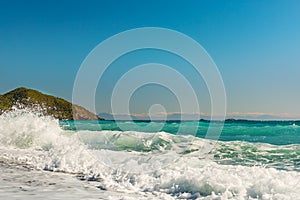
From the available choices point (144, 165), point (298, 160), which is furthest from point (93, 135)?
point (298, 160)

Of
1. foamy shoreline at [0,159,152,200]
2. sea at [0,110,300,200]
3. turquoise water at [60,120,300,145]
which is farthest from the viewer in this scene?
turquoise water at [60,120,300,145]

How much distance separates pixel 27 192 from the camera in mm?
6121

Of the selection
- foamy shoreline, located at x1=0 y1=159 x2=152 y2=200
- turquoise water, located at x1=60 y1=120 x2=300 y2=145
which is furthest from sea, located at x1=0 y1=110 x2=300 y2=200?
turquoise water, located at x1=60 y1=120 x2=300 y2=145

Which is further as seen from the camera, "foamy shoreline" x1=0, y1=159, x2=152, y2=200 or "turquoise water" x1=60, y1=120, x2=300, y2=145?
"turquoise water" x1=60, y1=120, x2=300, y2=145

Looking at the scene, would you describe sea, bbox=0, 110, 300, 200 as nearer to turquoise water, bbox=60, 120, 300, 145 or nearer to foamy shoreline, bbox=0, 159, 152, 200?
foamy shoreline, bbox=0, 159, 152, 200

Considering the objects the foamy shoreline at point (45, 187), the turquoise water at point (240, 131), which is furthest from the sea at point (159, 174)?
the turquoise water at point (240, 131)

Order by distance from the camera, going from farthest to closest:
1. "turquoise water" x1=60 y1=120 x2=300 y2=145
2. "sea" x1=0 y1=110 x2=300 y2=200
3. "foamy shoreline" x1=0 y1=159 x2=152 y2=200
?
"turquoise water" x1=60 y1=120 x2=300 y2=145 < "sea" x1=0 y1=110 x2=300 y2=200 < "foamy shoreline" x1=0 y1=159 x2=152 y2=200

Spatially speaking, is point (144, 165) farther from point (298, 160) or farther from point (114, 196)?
point (298, 160)

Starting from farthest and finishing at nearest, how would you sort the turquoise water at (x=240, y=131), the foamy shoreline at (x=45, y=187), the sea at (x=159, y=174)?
1. the turquoise water at (x=240, y=131)
2. the sea at (x=159, y=174)
3. the foamy shoreline at (x=45, y=187)

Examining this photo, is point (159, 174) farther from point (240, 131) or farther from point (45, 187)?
point (240, 131)

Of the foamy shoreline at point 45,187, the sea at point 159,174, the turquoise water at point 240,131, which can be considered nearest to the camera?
the foamy shoreline at point 45,187

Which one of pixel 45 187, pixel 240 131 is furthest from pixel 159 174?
pixel 240 131

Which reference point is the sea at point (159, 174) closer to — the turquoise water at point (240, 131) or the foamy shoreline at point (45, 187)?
the foamy shoreline at point (45, 187)

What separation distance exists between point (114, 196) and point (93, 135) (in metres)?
13.4
